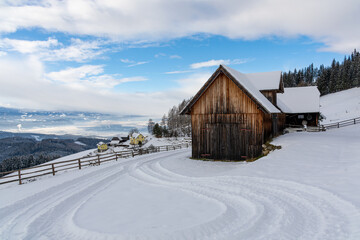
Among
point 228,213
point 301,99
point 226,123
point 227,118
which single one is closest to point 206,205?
point 228,213

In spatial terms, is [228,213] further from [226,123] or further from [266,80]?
[266,80]

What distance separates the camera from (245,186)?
32.6 feet

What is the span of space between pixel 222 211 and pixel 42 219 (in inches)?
265

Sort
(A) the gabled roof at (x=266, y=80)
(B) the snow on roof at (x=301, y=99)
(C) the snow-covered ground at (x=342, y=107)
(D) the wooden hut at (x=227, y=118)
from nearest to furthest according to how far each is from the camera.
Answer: (D) the wooden hut at (x=227, y=118) → (A) the gabled roof at (x=266, y=80) → (B) the snow on roof at (x=301, y=99) → (C) the snow-covered ground at (x=342, y=107)

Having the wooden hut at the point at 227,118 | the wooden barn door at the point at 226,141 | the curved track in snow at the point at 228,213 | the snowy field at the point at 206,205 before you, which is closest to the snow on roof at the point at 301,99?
the wooden hut at the point at 227,118

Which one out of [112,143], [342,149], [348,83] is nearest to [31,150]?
[112,143]

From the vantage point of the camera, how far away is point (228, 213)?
718 centimetres

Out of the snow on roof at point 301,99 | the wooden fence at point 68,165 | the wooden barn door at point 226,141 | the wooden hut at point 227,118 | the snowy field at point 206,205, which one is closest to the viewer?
the snowy field at point 206,205

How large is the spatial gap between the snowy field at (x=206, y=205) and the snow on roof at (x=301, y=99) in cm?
2215

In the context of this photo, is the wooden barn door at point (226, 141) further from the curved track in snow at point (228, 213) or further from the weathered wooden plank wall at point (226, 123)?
the curved track in snow at point (228, 213)

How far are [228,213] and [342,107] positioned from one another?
240ft

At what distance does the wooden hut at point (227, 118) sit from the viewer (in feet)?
53.5

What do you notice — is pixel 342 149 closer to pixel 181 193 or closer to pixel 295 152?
pixel 295 152

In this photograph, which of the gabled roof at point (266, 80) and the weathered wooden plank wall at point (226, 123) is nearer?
the weathered wooden plank wall at point (226, 123)
